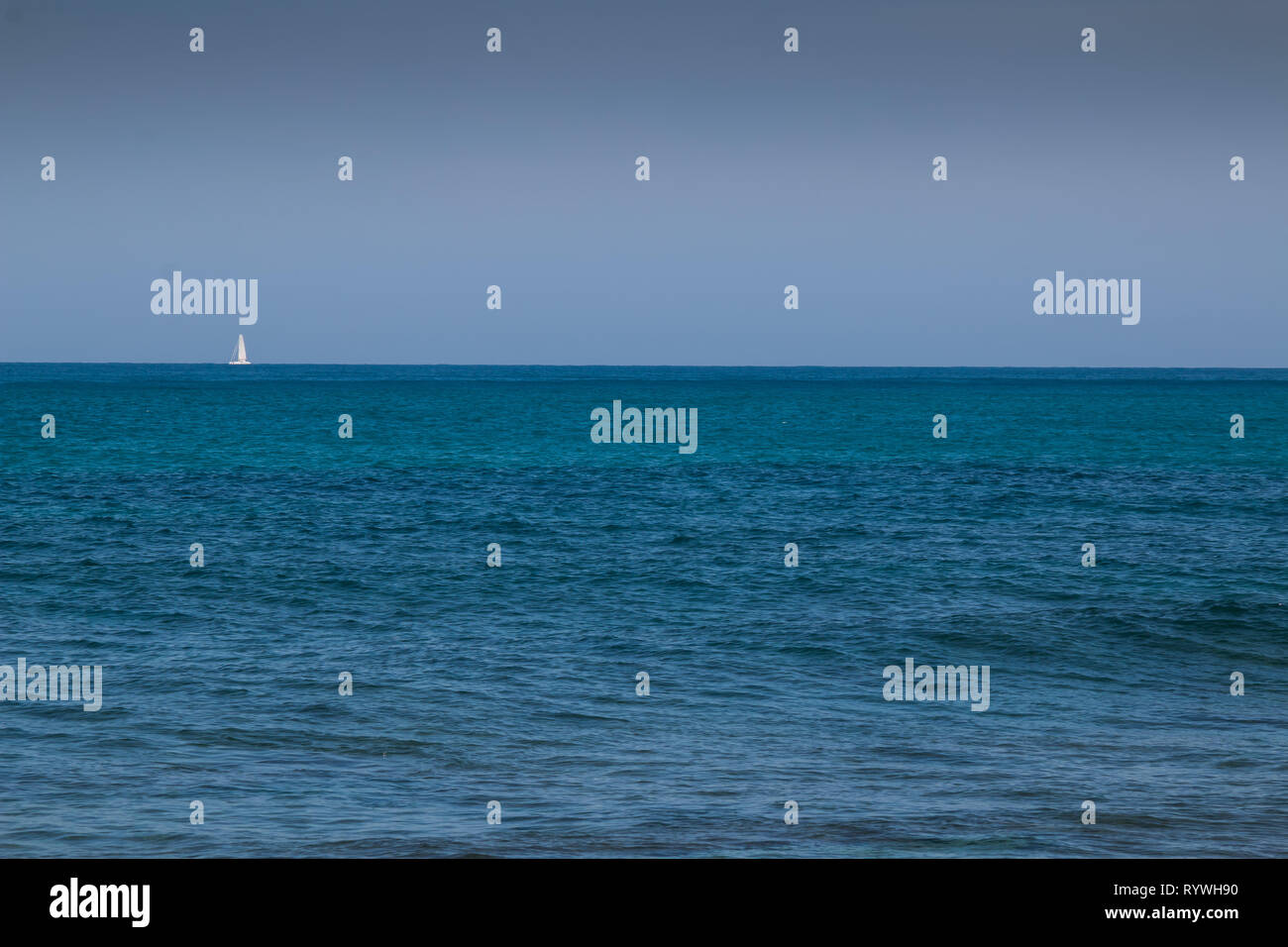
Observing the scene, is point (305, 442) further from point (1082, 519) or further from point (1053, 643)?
point (1053, 643)

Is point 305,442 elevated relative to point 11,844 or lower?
elevated

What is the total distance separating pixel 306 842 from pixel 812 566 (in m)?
19.6

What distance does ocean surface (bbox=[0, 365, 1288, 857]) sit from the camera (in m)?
11.8

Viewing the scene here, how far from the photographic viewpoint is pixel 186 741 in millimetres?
14445

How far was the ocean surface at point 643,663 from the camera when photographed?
466 inches

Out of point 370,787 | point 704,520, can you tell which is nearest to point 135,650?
point 370,787

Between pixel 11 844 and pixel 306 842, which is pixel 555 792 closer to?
pixel 306 842

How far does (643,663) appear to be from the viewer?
19.2 metres

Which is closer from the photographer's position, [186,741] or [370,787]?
[370,787]
